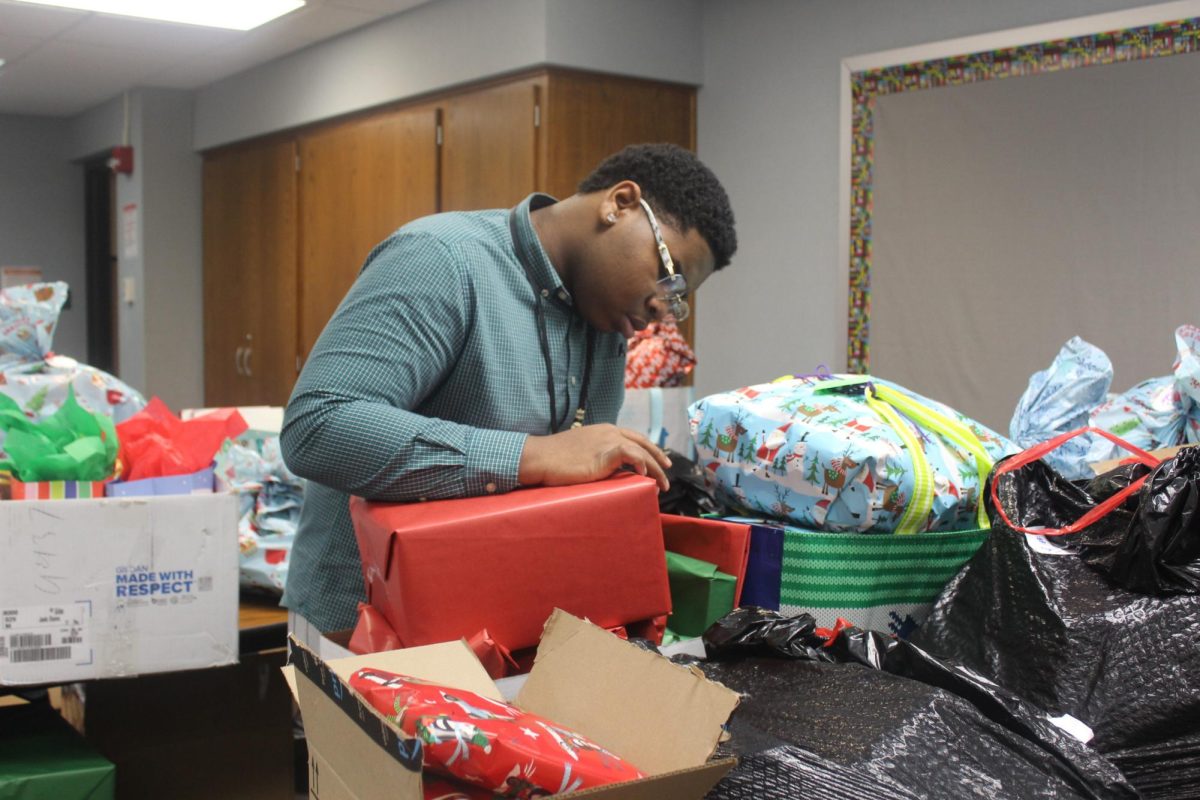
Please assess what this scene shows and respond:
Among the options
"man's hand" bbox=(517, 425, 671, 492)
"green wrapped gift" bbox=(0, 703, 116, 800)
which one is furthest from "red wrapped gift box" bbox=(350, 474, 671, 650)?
"green wrapped gift" bbox=(0, 703, 116, 800)

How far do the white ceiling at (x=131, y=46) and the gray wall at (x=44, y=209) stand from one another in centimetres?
75

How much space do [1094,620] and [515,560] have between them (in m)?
0.57

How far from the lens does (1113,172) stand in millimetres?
2973

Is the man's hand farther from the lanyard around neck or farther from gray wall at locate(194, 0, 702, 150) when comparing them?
gray wall at locate(194, 0, 702, 150)

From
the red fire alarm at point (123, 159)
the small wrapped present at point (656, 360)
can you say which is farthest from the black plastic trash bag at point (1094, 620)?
the red fire alarm at point (123, 159)

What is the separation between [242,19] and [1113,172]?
3.22 m

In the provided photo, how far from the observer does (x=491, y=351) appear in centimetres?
134

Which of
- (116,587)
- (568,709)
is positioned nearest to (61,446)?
(116,587)

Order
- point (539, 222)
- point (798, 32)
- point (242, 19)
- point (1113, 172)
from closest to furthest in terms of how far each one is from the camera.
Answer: point (539, 222)
point (1113, 172)
point (798, 32)
point (242, 19)

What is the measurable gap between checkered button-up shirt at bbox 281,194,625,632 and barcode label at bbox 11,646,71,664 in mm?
385

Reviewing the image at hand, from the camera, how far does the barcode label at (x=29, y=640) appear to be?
5.28ft

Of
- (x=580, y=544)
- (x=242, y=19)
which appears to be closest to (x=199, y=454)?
(x=580, y=544)


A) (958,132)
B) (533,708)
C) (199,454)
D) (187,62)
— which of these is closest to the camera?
(533,708)

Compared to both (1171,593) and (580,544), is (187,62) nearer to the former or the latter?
(580,544)
